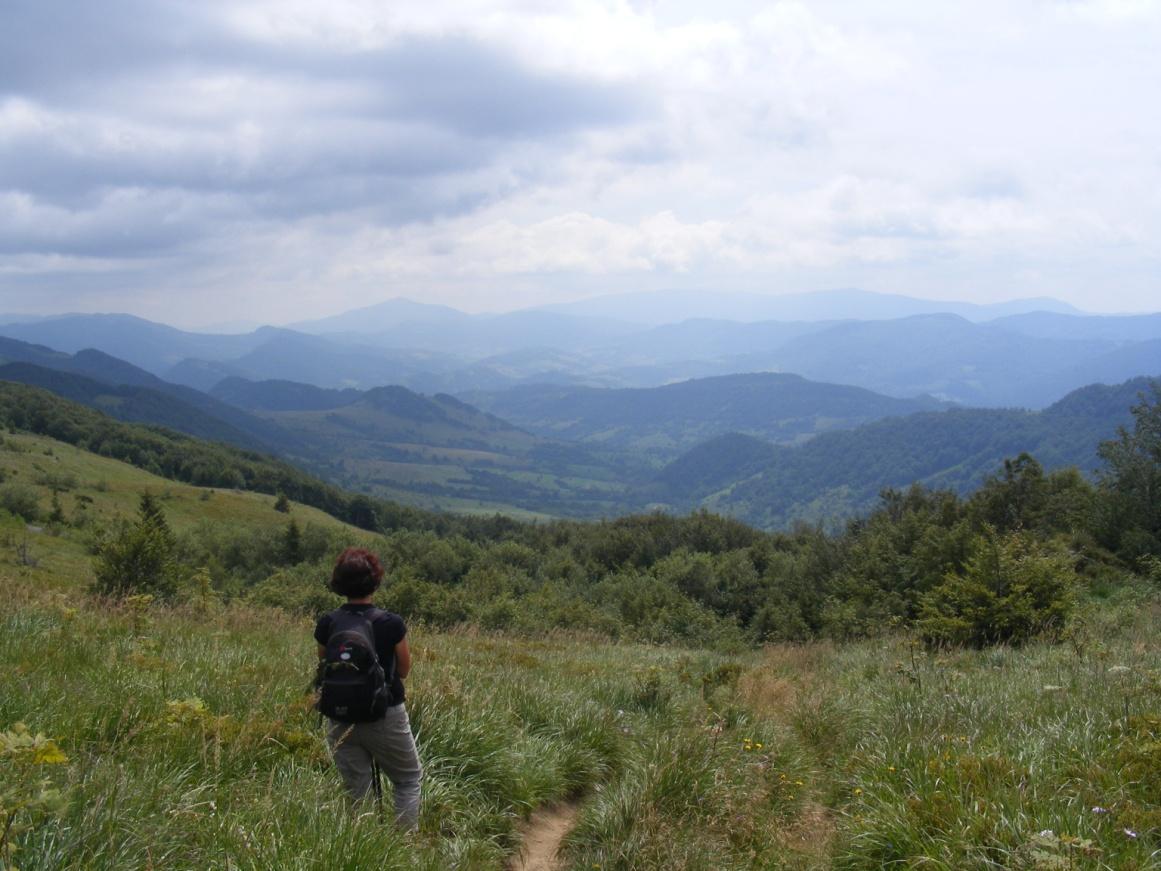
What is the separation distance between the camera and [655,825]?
460cm

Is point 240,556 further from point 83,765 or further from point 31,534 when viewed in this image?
point 83,765

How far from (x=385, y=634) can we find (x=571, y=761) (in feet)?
8.40

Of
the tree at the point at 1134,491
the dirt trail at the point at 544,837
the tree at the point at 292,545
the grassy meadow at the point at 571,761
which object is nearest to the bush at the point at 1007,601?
the grassy meadow at the point at 571,761

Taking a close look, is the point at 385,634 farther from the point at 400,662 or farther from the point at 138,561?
the point at 138,561

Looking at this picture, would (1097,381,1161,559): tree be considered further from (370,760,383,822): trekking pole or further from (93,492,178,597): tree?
(93,492,178,597): tree

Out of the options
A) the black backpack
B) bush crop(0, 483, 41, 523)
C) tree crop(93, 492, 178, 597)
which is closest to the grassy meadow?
the black backpack

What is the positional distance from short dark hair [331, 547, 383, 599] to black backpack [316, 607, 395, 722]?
26 cm

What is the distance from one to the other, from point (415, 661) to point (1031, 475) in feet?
127

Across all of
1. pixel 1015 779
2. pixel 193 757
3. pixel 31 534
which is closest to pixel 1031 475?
pixel 1015 779

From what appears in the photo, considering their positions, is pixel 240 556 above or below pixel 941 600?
below

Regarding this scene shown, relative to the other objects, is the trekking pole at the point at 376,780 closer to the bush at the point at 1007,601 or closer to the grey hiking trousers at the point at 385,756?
the grey hiking trousers at the point at 385,756

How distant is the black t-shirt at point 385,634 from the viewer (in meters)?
4.36

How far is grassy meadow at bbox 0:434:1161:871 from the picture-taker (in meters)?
3.23

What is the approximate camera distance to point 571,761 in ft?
19.9
